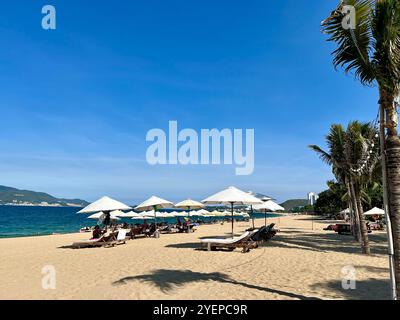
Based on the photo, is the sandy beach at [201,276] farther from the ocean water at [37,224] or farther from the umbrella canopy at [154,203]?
the ocean water at [37,224]

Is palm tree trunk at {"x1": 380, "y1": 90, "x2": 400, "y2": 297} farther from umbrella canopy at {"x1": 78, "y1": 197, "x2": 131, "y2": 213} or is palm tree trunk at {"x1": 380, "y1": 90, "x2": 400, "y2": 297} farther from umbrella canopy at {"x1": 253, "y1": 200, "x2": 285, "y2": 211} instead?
umbrella canopy at {"x1": 253, "y1": 200, "x2": 285, "y2": 211}

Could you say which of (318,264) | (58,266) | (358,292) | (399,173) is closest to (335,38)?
(399,173)

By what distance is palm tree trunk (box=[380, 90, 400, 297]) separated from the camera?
5438 mm

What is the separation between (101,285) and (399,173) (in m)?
7.14

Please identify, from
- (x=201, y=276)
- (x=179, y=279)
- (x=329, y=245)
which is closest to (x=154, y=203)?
(x=329, y=245)

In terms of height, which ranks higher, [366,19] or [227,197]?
[366,19]

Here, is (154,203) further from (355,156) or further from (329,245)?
(355,156)

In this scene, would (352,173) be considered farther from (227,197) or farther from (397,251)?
(397,251)

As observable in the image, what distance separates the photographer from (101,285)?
7.85 m

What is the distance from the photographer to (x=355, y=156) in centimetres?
1401

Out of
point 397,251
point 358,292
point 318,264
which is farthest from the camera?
point 318,264

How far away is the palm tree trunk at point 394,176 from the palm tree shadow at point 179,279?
7.43 feet

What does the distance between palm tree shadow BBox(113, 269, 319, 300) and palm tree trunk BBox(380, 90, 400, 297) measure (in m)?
2.26
